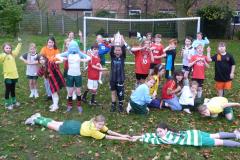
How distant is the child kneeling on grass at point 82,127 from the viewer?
7941 mm

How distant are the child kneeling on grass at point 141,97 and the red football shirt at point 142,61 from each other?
1269 millimetres

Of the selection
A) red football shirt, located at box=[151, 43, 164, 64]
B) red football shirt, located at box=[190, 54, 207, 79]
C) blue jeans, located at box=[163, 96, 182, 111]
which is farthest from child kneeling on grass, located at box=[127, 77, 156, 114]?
red football shirt, located at box=[151, 43, 164, 64]

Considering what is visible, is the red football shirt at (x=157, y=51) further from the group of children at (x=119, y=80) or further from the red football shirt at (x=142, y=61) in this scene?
the red football shirt at (x=142, y=61)

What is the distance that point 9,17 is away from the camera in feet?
93.6

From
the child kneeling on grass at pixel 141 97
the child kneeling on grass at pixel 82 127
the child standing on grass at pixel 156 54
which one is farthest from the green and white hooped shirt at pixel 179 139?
the child standing on grass at pixel 156 54

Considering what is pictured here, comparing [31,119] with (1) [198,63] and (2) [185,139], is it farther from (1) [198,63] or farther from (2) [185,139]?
(1) [198,63]

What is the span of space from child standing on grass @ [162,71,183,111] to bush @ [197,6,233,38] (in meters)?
20.2

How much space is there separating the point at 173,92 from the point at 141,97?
109 centimetres

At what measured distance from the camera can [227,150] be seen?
298 inches

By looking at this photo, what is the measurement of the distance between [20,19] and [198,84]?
21.9m

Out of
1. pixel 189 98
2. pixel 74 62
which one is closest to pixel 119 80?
pixel 74 62

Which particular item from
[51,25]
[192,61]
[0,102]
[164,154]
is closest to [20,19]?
[51,25]

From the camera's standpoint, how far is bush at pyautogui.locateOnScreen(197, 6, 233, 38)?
29016mm

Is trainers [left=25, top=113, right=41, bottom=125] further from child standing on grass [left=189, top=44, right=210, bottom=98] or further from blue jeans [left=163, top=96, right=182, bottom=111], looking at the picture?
child standing on grass [left=189, top=44, right=210, bottom=98]
